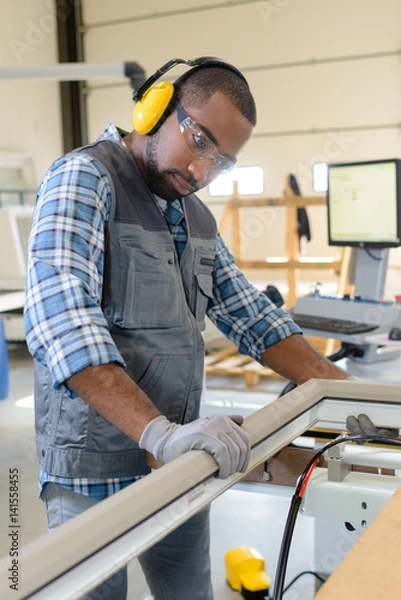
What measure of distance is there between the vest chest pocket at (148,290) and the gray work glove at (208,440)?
0.28 metres

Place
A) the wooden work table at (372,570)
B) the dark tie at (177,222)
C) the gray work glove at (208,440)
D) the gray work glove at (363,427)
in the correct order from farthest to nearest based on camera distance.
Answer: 1. the dark tie at (177,222)
2. the gray work glove at (363,427)
3. the gray work glove at (208,440)
4. the wooden work table at (372,570)

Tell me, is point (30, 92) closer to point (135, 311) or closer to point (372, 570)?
point (135, 311)

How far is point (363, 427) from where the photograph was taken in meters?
1.20

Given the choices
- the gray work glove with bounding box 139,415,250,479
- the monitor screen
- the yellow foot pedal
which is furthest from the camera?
the monitor screen

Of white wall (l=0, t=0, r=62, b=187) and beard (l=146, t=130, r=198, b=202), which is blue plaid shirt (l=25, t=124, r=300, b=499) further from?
white wall (l=0, t=0, r=62, b=187)

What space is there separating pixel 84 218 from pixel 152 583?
769 mm

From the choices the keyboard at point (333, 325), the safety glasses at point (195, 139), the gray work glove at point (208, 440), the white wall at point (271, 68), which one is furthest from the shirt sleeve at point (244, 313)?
the white wall at point (271, 68)

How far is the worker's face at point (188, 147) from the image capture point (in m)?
1.29

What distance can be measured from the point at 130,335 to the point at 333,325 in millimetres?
1509

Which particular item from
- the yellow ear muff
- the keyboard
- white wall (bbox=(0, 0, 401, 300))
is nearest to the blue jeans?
the yellow ear muff

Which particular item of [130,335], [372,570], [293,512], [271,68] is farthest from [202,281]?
[271,68]

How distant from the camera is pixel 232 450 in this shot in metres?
0.89

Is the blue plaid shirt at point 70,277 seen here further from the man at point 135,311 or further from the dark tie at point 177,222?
the dark tie at point 177,222

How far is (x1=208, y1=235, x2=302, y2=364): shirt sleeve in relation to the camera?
1.49 metres
